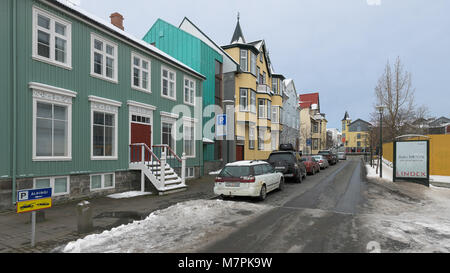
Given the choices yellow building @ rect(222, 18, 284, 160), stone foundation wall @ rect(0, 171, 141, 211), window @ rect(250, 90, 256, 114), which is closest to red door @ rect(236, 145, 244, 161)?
yellow building @ rect(222, 18, 284, 160)

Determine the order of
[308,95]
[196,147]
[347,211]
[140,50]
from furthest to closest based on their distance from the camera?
[308,95] → [196,147] → [140,50] → [347,211]

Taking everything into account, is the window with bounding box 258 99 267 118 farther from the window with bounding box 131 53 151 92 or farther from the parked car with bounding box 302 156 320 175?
the window with bounding box 131 53 151 92

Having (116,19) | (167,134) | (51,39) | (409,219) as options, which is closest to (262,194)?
(409,219)

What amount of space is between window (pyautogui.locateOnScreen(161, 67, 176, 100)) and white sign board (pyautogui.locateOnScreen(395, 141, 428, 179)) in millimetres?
13680

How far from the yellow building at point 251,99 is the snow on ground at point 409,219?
13836mm

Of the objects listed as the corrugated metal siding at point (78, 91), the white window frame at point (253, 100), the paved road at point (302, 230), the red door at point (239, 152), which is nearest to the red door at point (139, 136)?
the corrugated metal siding at point (78, 91)

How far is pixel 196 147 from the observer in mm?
18188

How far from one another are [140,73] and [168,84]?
238cm

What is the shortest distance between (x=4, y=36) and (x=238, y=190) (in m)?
9.37

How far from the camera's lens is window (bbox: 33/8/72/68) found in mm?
9164

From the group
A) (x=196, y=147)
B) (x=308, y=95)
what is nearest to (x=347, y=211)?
(x=196, y=147)

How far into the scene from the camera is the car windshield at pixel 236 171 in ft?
33.9
